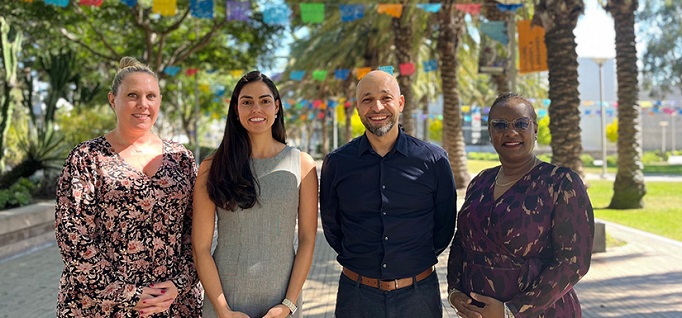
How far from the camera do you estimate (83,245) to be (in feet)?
9.11

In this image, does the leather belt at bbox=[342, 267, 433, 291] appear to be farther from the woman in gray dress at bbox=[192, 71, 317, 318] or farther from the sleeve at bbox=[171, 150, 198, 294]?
the sleeve at bbox=[171, 150, 198, 294]

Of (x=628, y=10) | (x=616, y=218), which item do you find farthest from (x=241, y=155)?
Result: (x=628, y=10)

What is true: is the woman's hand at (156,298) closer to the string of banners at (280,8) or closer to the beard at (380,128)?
the beard at (380,128)

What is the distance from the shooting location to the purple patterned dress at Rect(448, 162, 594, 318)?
2596mm

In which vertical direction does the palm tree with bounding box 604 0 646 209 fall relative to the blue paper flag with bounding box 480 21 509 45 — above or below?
below

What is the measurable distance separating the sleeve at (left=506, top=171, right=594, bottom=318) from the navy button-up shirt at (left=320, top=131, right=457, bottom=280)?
61 centimetres

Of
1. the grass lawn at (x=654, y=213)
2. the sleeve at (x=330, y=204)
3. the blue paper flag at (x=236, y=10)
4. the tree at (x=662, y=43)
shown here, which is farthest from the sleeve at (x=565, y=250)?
the tree at (x=662, y=43)

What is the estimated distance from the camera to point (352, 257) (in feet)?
10.2

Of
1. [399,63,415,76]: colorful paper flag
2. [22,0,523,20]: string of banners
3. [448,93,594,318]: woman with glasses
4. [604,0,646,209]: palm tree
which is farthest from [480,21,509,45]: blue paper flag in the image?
[448,93,594,318]: woman with glasses

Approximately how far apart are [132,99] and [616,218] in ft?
38.3

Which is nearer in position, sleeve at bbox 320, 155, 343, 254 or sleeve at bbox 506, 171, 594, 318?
sleeve at bbox 506, 171, 594, 318

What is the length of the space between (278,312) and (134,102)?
3.87 ft

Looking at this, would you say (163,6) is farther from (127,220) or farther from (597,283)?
(127,220)

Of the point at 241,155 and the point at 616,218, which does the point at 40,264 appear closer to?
the point at 241,155
